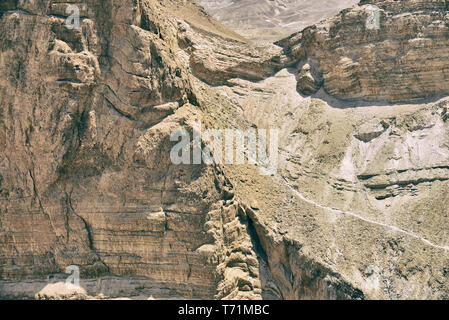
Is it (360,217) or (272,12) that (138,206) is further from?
(272,12)

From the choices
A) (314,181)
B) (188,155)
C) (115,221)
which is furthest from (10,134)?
(314,181)

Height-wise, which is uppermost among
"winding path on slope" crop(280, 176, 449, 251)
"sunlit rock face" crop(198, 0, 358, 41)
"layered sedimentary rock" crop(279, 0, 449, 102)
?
"sunlit rock face" crop(198, 0, 358, 41)

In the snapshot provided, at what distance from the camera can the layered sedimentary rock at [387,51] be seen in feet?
89.2

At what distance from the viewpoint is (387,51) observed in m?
27.9

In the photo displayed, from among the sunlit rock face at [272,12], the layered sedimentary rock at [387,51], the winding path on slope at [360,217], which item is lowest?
the winding path on slope at [360,217]

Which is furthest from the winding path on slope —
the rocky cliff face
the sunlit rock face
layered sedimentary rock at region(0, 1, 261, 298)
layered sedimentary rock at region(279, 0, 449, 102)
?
the sunlit rock face

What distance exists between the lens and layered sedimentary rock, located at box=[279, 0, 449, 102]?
89.2ft

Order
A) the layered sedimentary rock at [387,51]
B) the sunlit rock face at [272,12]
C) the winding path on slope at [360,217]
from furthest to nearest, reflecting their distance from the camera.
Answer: the sunlit rock face at [272,12] → the layered sedimentary rock at [387,51] → the winding path on slope at [360,217]

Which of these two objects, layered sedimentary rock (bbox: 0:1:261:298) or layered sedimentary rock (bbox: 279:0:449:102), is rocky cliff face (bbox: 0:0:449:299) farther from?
layered sedimentary rock (bbox: 279:0:449:102)

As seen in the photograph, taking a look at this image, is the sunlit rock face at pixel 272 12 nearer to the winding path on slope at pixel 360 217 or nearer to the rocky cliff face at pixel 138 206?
the winding path on slope at pixel 360 217

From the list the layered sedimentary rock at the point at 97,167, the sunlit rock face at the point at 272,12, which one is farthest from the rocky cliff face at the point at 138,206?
the sunlit rock face at the point at 272,12

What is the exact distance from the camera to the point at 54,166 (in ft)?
68.5

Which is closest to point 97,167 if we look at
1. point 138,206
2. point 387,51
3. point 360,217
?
point 138,206

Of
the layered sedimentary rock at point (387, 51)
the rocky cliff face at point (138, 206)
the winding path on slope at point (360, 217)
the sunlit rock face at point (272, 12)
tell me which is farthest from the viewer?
the sunlit rock face at point (272, 12)
